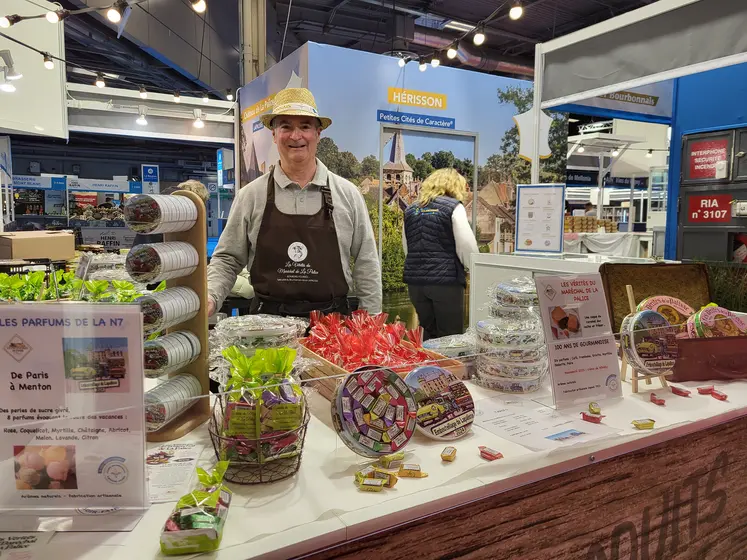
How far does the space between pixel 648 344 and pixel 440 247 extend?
267 centimetres

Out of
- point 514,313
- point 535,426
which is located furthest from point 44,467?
point 514,313

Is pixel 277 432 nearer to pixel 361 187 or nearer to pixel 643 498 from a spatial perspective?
pixel 643 498

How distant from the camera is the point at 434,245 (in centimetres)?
420

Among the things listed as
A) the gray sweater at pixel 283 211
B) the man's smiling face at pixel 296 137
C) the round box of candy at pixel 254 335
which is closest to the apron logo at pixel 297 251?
the gray sweater at pixel 283 211

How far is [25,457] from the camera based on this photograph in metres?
0.87

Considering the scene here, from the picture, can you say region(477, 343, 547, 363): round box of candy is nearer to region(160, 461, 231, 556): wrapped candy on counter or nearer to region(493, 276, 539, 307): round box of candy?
region(493, 276, 539, 307): round box of candy

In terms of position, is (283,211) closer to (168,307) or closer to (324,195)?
(324,195)

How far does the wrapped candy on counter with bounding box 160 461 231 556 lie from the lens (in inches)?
31.0

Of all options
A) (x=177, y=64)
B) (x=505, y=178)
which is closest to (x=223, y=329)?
(x=505, y=178)

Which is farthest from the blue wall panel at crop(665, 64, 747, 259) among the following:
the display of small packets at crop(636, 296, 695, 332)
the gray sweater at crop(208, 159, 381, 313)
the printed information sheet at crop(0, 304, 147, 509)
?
the printed information sheet at crop(0, 304, 147, 509)

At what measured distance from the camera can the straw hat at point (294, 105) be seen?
2.30 meters

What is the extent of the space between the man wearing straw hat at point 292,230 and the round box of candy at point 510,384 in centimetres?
101

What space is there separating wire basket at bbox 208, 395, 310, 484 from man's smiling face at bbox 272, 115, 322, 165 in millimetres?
1536

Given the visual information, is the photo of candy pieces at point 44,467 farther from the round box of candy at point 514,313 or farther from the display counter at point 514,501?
the round box of candy at point 514,313
